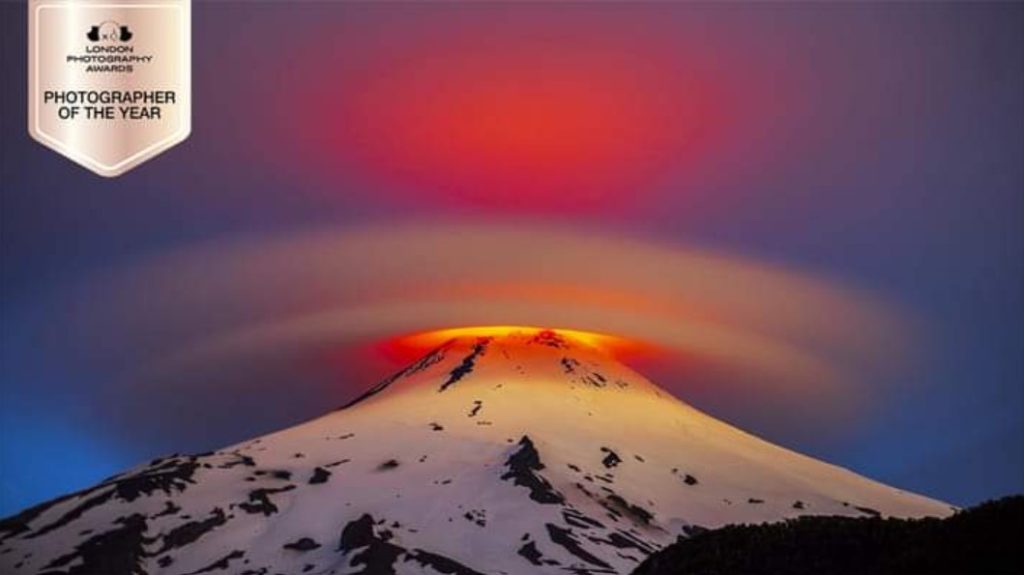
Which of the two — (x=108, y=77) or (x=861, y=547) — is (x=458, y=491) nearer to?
(x=108, y=77)

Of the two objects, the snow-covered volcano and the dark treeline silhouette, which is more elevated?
the dark treeline silhouette

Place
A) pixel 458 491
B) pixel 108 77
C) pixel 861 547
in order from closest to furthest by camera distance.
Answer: pixel 861 547 < pixel 108 77 < pixel 458 491

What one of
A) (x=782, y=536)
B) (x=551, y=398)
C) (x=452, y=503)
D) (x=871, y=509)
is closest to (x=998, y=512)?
(x=782, y=536)

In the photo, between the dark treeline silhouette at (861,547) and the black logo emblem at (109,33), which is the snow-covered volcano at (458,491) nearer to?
the black logo emblem at (109,33)

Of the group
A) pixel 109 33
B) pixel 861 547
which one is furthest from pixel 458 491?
pixel 861 547

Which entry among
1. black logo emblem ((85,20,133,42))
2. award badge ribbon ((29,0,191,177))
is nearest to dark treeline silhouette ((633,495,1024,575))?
award badge ribbon ((29,0,191,177))

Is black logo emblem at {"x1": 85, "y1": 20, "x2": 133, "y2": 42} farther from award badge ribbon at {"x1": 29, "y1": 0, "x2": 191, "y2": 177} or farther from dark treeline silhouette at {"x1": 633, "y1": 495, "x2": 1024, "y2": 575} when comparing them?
dark treeline silhouette at {"x1": 633, "y1": 495, "x2": 1024, "y2": 575}

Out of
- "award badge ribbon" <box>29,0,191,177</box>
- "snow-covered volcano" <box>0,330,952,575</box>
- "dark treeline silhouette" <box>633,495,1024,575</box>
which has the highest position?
"award badge ribbon" <box>29,0,191,177</box>

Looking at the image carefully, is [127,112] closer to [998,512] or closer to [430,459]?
[998,512]
